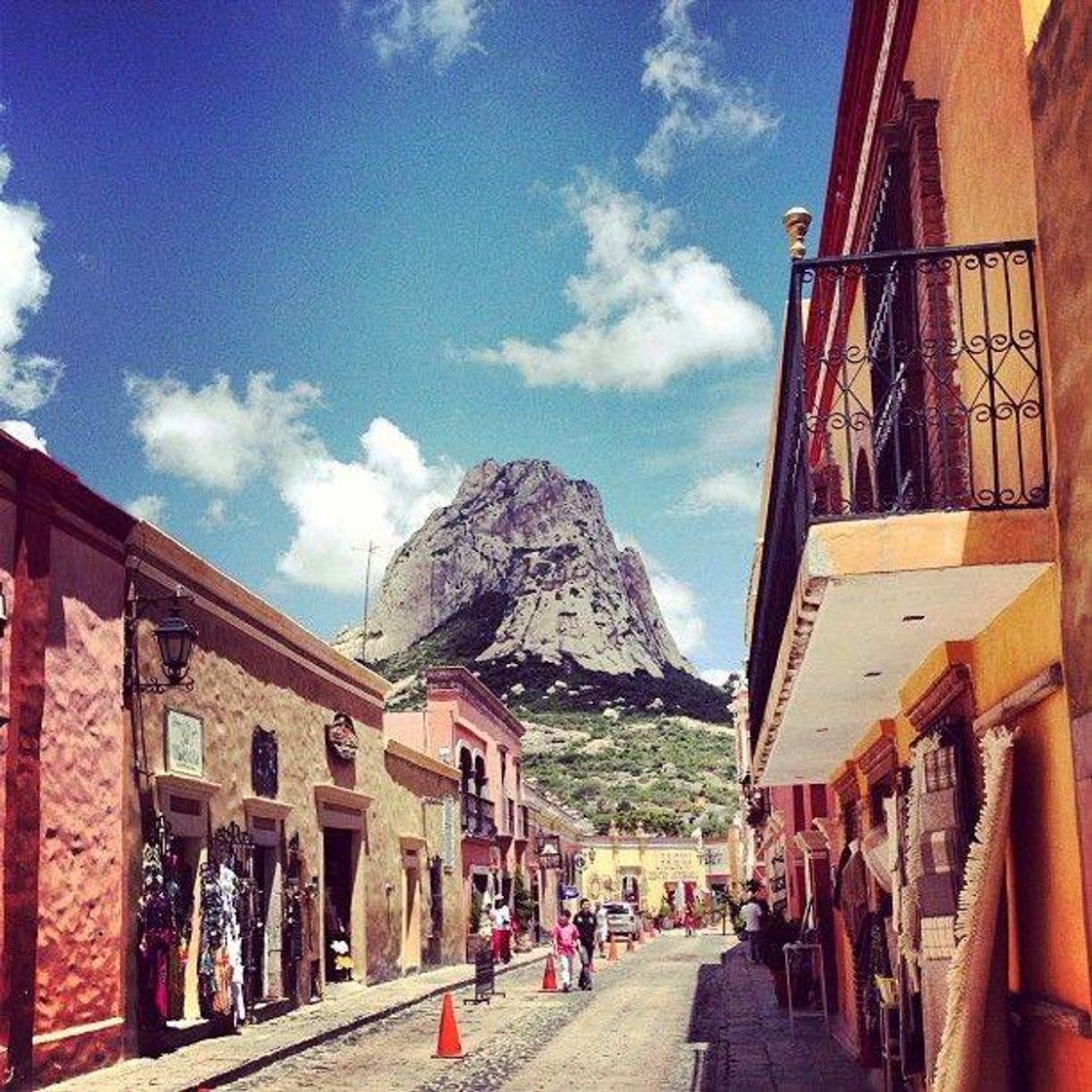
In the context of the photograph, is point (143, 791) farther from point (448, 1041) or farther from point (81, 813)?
point (448, 1041)

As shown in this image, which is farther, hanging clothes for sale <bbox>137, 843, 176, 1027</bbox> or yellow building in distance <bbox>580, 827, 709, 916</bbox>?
yellow building in distance <bbox>580, 827, 709, 916</bbox>

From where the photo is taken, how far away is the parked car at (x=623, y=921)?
43.7 metres

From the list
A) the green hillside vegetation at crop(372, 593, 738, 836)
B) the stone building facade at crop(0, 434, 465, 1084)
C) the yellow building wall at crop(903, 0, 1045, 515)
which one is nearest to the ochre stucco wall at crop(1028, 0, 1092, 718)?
the yellow building wall at crop(903, 0, 1045, 515)

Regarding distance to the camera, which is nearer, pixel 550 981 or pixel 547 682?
pixel 550 981

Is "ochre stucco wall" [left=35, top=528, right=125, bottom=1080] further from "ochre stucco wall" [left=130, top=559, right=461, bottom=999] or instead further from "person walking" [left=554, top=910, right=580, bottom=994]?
"person walking" [left=554, top=910, right=580, bottom=994]

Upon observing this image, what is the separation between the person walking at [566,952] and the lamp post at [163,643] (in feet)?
36.3

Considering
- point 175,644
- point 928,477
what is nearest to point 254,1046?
point 175,644

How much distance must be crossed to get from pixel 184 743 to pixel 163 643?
1.61 metres

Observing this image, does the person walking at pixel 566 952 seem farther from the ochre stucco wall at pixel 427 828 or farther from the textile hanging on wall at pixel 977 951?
the textile hanging on wall at pixel 977 951

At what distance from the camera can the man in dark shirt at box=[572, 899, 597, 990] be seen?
24.2 metres

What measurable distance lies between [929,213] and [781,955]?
46.9 feet

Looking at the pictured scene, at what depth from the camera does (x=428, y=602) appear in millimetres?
134875

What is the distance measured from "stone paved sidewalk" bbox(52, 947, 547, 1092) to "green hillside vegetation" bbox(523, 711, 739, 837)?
52.8 m

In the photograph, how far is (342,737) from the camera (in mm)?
22469
